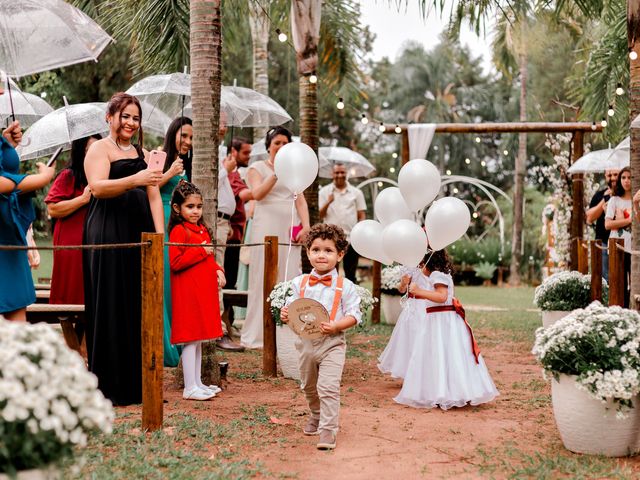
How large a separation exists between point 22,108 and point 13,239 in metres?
4.33

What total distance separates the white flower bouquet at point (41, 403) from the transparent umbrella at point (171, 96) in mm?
4580

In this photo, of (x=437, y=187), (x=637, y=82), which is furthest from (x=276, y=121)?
(x=637, y=82)

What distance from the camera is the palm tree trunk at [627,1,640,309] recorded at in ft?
20.8

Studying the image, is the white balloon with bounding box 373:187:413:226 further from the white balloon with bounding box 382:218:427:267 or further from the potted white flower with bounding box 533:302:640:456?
the potted white flower with bounding box 533:302:640:456

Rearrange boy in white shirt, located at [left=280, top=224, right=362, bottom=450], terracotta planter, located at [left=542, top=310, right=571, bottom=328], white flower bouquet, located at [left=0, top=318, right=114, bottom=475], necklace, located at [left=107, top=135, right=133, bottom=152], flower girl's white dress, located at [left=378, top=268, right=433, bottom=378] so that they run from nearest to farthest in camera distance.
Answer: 1. white flower bouquet, located at [left=0, top=318, right=114, bottom=475]
2. boy in white shirt, located at [left=280, top=224, right=362, bottom=450]
3. necklace, located at [left=107, top=135, right=133, bottom=152]
4. flower girl's white dress, located at [left=378, top=268, right=433, bottom=378]
5. terracotta planter, located at [left=542, top=310, right=571, bottom=328]

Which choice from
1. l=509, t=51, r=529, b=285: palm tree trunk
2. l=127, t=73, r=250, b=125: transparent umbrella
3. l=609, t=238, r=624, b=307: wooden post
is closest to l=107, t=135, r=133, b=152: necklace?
l=127, t=73, r=250, b=125: transparent umbrella

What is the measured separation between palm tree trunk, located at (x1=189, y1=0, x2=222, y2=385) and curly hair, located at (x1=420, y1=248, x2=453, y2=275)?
1.77 m

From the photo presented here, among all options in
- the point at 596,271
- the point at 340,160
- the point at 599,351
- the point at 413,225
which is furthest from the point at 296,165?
the point at 340,160

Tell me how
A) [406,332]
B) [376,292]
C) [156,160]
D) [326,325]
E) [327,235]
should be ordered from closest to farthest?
[326,325] < [327,235] < [156,160] < [406,332] < [376,292]

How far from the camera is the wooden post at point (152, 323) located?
16.2ft

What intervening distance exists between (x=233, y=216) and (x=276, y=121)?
4.82ft

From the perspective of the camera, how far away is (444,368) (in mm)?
6211

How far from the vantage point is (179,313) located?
6.05m

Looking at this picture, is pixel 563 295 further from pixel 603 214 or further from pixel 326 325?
pixel 326 325
